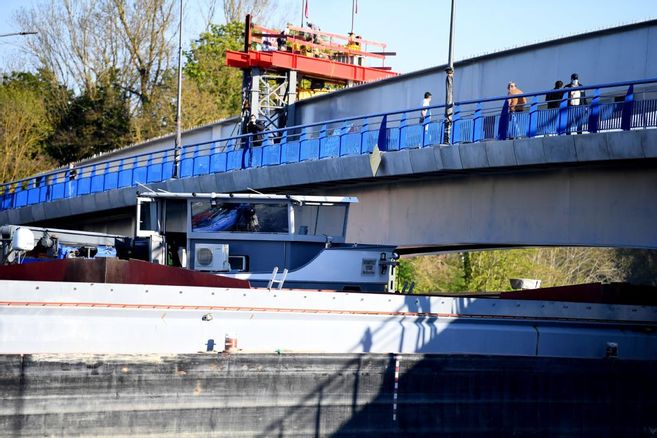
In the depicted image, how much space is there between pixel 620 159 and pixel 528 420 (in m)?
6.21

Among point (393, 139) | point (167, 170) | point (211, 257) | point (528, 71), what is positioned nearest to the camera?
point (211, 257)

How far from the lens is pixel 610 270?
62281 millimetres

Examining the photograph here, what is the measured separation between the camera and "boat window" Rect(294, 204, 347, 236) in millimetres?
20031

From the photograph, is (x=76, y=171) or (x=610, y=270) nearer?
(x=76, y=171)

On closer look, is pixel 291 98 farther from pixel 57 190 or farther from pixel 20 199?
pixel 20 199

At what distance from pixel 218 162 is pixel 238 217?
14.2m

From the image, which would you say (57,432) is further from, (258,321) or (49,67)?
(49,67)

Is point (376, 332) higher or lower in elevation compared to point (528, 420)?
higher

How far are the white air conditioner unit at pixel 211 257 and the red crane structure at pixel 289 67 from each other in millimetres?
20249

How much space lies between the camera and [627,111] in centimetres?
2077

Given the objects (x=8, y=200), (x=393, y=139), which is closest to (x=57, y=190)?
(x=8, y=200)

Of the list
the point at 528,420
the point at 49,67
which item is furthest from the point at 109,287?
the point at 49,67

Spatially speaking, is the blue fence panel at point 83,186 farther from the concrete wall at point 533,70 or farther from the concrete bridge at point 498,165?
the concrete wall at point 533,70

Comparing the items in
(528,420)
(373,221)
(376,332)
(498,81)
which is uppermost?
(498,81)
